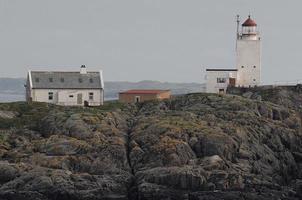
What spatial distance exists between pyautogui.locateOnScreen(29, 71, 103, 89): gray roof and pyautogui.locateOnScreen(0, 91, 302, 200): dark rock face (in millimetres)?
7338

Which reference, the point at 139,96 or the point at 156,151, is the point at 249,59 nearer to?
the point at 139,96

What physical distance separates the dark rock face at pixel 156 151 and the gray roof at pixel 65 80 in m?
7.34

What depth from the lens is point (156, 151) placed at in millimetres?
75875

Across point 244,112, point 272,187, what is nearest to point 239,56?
point 244,112

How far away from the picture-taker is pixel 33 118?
85.3 metres

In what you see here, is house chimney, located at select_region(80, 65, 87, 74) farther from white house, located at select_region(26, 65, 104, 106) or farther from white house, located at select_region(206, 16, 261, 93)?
white house, located at select_region(206, 16, 261, 93)

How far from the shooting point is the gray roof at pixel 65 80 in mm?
97062

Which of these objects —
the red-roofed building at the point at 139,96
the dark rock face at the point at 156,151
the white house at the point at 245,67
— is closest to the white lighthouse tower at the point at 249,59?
the white house at the point at 245,67

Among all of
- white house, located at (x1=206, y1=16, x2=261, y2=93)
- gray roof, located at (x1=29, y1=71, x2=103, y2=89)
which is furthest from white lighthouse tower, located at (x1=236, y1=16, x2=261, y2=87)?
gray roof, located at (x1=29, y1=71, x2=103, y2=89)

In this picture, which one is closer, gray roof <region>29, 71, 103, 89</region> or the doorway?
the doorway

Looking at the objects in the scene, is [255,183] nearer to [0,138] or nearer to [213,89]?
[0,138]

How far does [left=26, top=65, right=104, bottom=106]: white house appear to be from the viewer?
96750 millimetres

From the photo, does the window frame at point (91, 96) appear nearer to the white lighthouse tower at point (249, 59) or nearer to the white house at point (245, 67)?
the white house at point (245, 67)

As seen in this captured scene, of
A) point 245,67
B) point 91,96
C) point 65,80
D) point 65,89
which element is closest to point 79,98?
point 91,96
